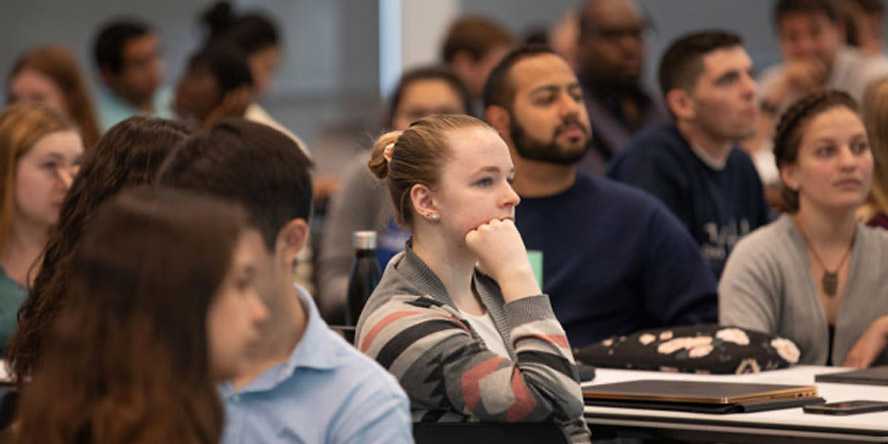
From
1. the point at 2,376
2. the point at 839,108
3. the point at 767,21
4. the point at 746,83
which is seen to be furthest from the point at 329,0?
the point at 2,376

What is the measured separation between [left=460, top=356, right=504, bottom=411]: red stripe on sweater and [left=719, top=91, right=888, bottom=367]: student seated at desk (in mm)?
1441

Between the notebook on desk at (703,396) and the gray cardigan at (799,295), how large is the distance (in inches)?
28.6

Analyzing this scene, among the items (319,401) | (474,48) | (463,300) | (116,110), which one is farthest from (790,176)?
(116,110)

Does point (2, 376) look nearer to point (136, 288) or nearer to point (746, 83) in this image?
point (136, 288)

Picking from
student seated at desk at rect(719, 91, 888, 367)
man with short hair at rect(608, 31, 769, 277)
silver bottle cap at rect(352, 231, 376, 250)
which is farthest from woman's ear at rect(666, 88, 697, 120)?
silver bottle cap at rect(352, 231, 376, 250)

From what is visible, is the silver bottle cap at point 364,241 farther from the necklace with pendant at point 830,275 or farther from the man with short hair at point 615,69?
the man with short hair at point 615,69

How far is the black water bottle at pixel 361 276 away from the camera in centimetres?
341

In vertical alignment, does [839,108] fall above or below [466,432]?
above

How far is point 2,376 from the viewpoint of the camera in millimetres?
3119

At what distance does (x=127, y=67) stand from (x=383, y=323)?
485 cm

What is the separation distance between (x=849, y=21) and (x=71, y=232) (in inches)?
212

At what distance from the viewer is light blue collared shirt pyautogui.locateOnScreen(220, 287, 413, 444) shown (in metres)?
1.98

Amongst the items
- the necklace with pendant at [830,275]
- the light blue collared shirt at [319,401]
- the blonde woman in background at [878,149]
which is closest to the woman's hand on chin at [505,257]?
the light blue collared shirt at [319,401]

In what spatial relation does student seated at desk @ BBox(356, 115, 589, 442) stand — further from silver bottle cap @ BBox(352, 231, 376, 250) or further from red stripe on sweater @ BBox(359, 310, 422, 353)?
silver bottle cap @ BBox(352, 231, 376, 250)
